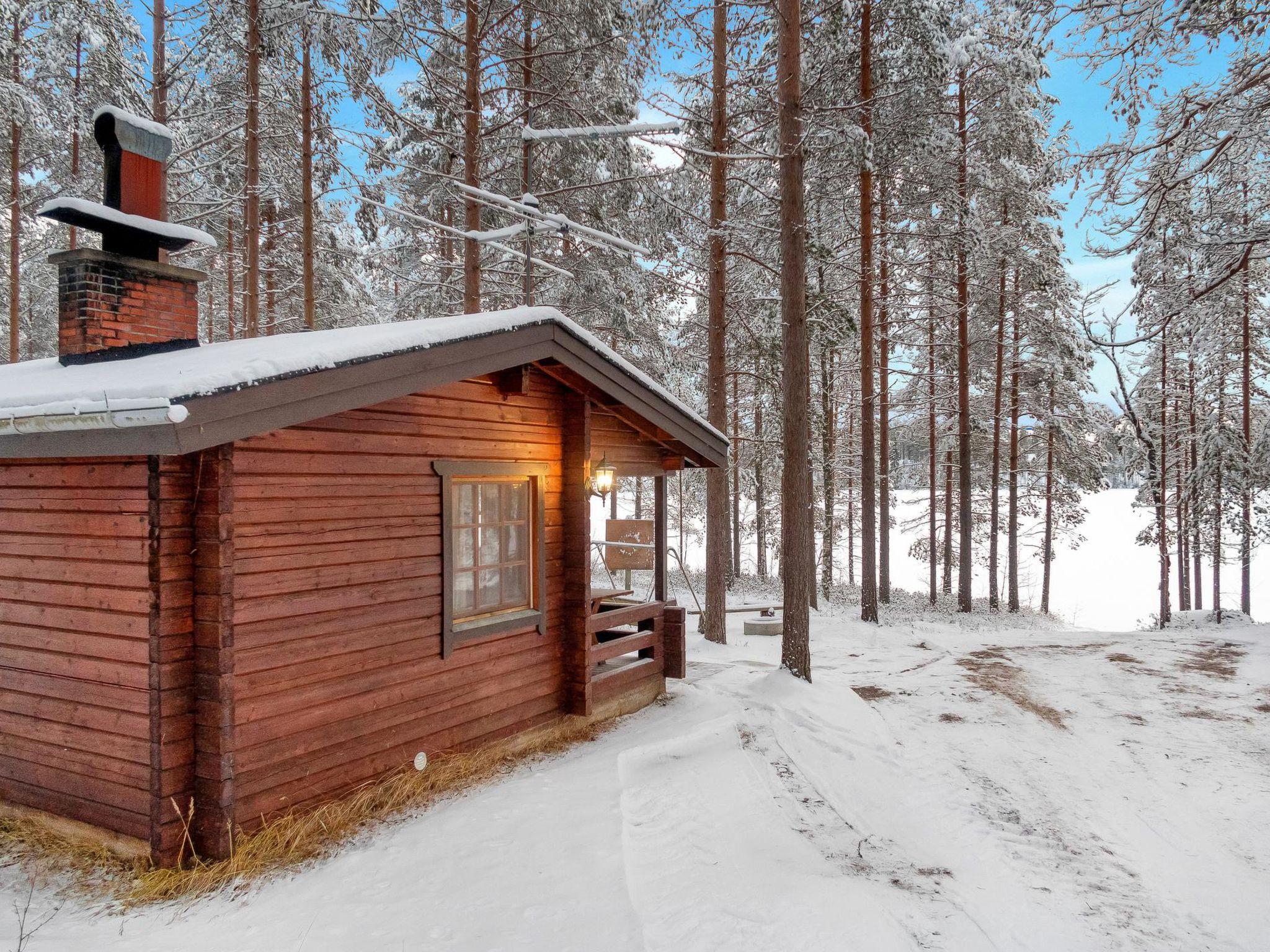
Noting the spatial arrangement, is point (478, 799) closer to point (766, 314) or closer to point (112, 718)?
point (112, 718)

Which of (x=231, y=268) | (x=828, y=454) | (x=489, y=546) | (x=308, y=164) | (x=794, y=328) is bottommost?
(x=489, y=546)

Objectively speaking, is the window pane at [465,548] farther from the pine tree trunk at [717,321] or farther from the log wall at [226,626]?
the pine tree trunk at [717,321]

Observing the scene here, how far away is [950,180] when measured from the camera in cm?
1338

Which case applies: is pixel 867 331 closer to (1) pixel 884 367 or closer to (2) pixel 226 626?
(1) pixel 884 367

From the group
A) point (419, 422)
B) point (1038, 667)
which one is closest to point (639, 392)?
point (419, 422)

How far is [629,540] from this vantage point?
38.9 feet

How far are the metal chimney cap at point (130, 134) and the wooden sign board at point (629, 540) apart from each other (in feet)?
23.7

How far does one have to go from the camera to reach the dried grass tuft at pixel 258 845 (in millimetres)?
3992

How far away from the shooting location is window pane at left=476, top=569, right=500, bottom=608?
6198mm

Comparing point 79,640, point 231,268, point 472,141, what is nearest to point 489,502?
point 79,640

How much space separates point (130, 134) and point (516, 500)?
4199 millimetres

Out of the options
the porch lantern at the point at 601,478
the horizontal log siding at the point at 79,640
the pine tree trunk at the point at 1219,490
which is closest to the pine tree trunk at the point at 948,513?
the pine tree trunk at the point at 1219,490

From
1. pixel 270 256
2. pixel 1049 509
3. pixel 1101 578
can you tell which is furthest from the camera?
pixel 1101 578

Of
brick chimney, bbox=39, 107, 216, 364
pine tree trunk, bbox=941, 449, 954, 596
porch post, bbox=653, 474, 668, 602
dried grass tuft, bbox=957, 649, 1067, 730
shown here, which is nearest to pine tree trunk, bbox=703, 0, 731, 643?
porch post, bbox=653, 474, 668, 602
